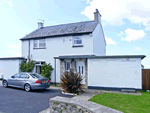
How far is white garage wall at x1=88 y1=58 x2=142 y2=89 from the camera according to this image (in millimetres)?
10716

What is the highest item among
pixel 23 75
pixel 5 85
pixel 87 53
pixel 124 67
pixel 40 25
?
pixel 40 25

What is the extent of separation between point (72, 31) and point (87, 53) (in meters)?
3.05

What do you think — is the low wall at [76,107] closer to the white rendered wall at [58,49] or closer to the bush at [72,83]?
the bush at [72,83]

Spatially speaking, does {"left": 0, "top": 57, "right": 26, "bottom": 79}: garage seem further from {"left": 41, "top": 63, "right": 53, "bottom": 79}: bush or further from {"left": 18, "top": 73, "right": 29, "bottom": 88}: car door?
{"left": 18, "top": 73, "right": 29, "bottom": 88}: car door

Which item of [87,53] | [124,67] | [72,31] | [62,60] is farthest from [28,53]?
[124,67]

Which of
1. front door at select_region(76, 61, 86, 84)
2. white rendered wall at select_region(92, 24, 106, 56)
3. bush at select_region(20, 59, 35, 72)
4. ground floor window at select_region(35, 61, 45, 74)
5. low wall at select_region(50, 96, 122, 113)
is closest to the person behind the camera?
low wall at select_region(50, 96, 122, 113)

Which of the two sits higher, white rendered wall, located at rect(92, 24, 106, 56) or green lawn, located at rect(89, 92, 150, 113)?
white rendered wall, located at rect(92, 24, 106, 56)

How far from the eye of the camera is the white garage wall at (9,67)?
16358mm

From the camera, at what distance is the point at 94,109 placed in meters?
4.66

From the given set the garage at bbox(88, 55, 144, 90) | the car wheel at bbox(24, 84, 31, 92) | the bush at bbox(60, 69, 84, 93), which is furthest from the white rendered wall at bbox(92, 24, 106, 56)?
the car wheel at bbox(24, 84, 31, 92)

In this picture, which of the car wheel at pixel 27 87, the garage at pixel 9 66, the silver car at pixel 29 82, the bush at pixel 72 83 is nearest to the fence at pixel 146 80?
the bush at pixel 72 83

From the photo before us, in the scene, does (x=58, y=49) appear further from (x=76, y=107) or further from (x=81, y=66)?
(x=76, y=107)

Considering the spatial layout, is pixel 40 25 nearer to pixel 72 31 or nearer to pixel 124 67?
pixel 72 31

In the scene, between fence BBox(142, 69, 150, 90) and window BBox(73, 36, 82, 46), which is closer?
fence BBox(142, 69, 150, 90)
